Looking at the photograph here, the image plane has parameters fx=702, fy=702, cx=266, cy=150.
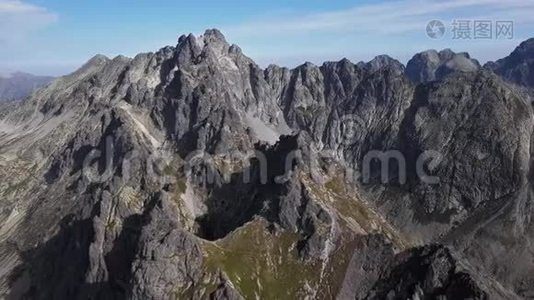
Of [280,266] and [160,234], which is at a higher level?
[160,234]

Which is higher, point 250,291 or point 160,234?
point 160,234

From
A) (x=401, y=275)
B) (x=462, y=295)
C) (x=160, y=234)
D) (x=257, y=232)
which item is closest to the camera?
(x=462, y=295)

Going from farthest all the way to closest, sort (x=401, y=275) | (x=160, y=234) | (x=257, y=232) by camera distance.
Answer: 1. (x=257, y=232)
2. (x=160, y=234)
3. (x=401, y=275)

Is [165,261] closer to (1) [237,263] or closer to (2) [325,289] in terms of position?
(1) [237,263]

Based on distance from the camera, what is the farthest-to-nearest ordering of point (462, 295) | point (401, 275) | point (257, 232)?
point (257, 232) < point (401, 275) < point (462, 295)

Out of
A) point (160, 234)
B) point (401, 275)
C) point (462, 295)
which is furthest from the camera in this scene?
point (160, 234)

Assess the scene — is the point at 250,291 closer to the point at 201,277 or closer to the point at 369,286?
the point at 201,277

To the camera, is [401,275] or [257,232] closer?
[401,275]

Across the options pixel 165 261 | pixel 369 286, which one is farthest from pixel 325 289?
pixel 165 261

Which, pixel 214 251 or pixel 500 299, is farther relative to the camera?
pixel 214 251
